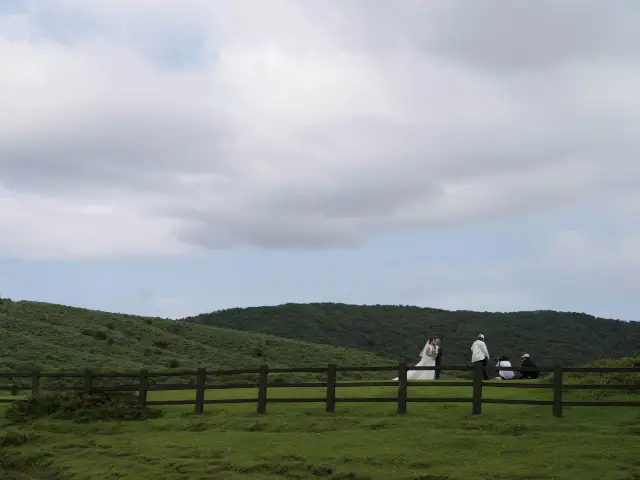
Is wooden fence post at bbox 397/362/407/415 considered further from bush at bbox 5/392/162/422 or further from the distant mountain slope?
the distant mountain slope

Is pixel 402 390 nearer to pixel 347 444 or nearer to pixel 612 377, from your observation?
pixel 347 444

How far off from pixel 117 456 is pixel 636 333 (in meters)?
118

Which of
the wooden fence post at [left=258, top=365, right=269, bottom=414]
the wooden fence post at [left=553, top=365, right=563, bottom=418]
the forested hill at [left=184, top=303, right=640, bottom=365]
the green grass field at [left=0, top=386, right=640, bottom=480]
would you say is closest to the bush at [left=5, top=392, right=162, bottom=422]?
the green grass field at [left=0, top=386, right=640, bottom=480]

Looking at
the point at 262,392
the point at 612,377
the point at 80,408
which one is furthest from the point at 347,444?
the point at 80,408

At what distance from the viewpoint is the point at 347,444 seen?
2227 centimetres

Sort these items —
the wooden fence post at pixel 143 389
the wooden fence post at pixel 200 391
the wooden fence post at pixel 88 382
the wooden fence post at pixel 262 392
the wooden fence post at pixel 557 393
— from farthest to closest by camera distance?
the wooden fence post at pixel 88 382
the wooden fence post at pixel 143 389
the wooden fence post at pixel 200 391
the wooden fence post at pixel 262 392
the wooden fence post at pixel 557 393

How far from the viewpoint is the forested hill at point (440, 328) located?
114750mm

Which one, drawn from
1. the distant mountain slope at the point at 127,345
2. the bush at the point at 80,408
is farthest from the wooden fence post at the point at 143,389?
the distant mountain slope at the point at 127,345

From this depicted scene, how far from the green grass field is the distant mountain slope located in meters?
25.8

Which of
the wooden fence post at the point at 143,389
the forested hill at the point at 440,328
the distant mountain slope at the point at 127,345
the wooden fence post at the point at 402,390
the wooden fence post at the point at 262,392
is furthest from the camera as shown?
the forested hill at the point at 440,328

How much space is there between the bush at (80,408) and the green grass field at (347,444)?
836 mm

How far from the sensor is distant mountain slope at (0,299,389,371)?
56.7 meters

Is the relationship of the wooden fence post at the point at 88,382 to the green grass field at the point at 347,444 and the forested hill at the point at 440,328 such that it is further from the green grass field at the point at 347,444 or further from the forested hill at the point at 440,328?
the forested hill at the point at 440,328

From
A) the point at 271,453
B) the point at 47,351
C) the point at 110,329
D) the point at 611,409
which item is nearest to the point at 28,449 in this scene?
the point at 271,453
